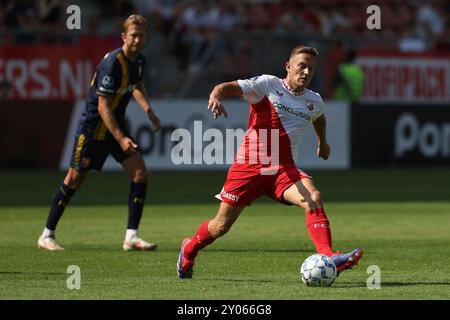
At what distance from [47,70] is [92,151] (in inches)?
420

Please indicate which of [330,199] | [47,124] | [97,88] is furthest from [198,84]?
[97,88]

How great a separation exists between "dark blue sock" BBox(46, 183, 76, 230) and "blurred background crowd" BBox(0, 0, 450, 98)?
10643mm

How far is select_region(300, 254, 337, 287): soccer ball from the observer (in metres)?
9.16

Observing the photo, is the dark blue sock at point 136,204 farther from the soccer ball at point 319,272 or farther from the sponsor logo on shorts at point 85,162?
the soccer ball at point 319,272

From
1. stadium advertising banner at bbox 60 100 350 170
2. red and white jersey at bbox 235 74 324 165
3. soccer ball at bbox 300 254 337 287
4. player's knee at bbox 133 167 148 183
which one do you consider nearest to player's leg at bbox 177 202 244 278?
red and white jersey at bbox 235 74 324 165

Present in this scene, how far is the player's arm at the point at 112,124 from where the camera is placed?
11.4 metres

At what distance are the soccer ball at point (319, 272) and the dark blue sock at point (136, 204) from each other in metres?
3.51

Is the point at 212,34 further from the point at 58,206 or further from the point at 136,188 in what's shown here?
the point at 58,206

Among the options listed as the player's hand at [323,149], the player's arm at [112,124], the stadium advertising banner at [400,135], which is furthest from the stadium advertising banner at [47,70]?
the player's hand at [323,149]

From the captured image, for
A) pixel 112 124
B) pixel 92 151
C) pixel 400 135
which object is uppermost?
pixel 112 124

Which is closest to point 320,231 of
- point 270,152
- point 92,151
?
point 270,152

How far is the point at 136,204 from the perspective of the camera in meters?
12.4
